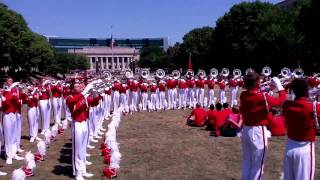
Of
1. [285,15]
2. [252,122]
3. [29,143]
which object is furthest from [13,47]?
[252,122]

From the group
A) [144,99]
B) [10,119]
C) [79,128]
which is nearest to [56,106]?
[144,99]

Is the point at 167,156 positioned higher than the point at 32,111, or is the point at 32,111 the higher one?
the point at 32,111

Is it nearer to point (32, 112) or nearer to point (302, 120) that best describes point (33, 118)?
point (32, 112)

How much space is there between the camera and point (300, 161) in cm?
727

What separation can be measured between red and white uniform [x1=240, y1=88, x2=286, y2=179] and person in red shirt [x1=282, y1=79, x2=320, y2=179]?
1000mm

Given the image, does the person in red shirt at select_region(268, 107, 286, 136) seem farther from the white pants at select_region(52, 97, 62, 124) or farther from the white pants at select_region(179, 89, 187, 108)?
the white pants at select_region(179, 89, 187, 108)

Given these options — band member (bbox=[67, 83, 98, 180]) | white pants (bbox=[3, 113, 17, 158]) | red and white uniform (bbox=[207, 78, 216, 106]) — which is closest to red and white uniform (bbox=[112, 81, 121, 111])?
red and white uniform (bbox=[207, 78, 216, 106])

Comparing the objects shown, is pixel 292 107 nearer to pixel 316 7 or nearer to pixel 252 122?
pixel 252 122

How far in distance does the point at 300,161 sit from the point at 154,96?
19977 mm

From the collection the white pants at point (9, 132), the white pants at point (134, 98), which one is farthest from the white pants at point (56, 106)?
the white pants at point (9, 132)

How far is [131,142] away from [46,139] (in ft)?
9.71

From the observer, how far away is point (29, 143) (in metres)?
17.0

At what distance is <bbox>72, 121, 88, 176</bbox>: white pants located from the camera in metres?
11.1

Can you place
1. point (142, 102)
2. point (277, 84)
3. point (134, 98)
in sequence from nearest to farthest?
point (277, 84) < point (134, 98) < point (142, 102)
